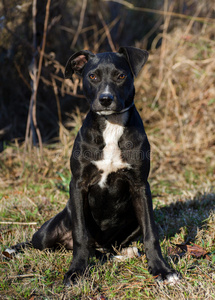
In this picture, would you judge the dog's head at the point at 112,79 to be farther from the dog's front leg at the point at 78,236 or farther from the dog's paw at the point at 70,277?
the dog's paw at the point at 70,277

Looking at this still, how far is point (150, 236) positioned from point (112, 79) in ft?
3.96

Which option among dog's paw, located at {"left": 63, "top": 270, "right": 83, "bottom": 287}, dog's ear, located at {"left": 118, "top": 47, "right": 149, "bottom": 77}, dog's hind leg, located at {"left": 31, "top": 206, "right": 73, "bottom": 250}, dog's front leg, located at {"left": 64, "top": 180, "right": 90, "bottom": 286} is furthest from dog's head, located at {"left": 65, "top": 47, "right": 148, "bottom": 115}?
dog's paw, located at {"left": 63, "top": 270, "right": 83, "bottom": 287}

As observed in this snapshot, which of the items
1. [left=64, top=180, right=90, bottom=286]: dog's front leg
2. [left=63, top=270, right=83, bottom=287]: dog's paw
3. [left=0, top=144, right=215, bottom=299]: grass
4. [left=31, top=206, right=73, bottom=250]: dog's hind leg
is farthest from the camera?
[left=31, top=206, right=73, bottom=250]: dog's hind leg

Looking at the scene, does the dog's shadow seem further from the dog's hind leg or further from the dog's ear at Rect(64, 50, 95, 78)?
the dog's ear at Rect(64, 50, 95, 78)

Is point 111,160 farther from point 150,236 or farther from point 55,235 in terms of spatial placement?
point 55,235

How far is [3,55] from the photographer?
6332 mm

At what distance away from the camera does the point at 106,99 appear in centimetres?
273

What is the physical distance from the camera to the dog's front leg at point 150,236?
2.70 metres

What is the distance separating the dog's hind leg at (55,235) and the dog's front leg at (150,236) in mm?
629

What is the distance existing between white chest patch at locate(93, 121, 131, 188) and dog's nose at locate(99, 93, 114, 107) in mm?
305

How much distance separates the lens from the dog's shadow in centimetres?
351

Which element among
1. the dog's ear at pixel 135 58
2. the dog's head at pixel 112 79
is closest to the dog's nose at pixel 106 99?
the dog's head at pixel 112 79

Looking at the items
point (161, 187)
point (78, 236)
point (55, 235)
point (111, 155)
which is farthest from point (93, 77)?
point (161, 187)

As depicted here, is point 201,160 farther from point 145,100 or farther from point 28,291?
point 28,291
